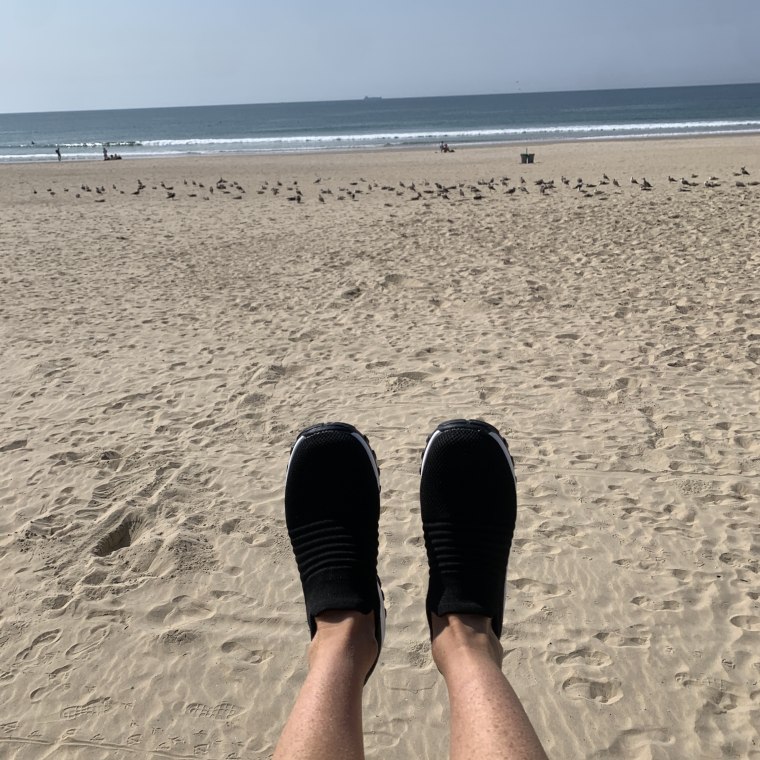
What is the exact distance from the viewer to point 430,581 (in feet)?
7.60

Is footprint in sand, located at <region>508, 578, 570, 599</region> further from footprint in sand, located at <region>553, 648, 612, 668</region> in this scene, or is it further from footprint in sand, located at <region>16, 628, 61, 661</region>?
footprint in sand, located at <region>16, 628, 61, 661</region>

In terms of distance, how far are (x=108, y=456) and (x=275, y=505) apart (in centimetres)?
118

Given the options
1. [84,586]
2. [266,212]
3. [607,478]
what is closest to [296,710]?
[84,586]

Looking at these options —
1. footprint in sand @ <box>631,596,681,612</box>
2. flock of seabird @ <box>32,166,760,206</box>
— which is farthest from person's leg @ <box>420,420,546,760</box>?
flock of seabird @ <box>32,166,760,206</box>

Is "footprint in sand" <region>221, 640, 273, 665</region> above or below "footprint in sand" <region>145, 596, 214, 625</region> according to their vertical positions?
below

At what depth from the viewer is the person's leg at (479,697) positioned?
1.53 meters

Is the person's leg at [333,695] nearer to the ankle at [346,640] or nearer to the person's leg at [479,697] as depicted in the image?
the ankle at [346,640]

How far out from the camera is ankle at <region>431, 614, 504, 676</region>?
76.3 inches

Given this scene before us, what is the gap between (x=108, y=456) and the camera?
3977 millimetres

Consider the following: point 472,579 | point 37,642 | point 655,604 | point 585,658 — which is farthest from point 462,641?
point 37,642

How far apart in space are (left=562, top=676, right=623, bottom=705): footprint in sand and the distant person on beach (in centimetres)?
37

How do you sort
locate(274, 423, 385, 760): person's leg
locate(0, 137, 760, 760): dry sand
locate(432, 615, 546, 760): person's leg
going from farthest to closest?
1. locate(0, 137, 760, 760): dry sand
2. locate(274, 423, 385, 760): person's leg
3. locate(432, 615, 546, 760): person's leg

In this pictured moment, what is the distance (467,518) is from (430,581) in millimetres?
290

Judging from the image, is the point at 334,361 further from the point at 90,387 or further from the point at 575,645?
the point at 575,645
